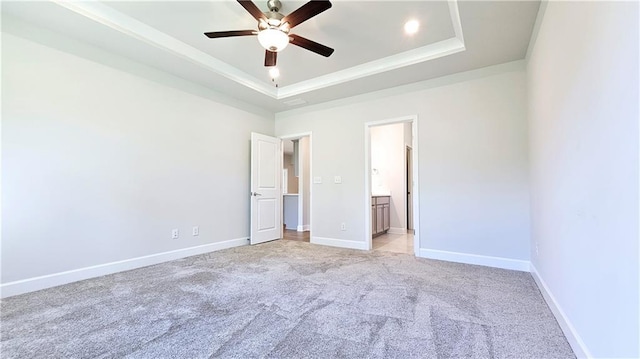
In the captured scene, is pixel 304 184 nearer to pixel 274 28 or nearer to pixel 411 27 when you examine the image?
pixel 411 27

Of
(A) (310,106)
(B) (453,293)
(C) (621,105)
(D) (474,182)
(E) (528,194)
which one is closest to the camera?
(C) (621,105)

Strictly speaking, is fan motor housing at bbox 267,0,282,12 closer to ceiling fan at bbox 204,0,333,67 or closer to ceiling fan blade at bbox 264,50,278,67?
ceiling fan at bbox 204,0,333,67

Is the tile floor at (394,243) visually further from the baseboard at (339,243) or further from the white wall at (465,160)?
the white wall at (465,160)

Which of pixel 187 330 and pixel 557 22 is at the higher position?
pixel 557 22

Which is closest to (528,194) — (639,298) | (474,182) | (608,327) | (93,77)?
(474,182)

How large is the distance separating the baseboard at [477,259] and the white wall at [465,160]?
5cm

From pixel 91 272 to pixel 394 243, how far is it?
432cm

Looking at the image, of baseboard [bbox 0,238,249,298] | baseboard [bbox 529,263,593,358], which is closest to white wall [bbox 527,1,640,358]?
baseboard [bbox 529,263,593,358]

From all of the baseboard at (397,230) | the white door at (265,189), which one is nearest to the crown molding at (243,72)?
the white door at (265,189)

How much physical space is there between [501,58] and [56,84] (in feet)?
16.0

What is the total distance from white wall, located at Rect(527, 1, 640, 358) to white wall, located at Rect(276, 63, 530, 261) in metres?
1.12

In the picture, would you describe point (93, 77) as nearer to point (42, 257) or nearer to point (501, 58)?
point (42, 257)

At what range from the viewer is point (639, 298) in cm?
93

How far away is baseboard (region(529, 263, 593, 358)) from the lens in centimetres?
146
